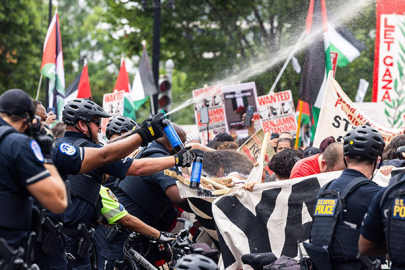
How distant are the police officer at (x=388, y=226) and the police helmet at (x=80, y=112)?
8.79ft

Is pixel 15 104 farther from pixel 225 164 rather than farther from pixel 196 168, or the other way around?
pixel 225 164

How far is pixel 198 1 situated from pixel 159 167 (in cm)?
1899

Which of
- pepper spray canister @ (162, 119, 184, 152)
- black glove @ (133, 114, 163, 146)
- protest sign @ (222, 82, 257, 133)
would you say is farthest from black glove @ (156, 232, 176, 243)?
protest sign @ (222, 82, 257, 133)

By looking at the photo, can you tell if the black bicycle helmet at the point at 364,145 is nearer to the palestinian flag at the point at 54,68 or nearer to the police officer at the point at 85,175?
the police officer at the point at 85,175

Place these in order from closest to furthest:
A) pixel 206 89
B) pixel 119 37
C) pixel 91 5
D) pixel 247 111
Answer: pixel 247 111 → pixel 206 89 → pixel 119 37 → pixel 91 5

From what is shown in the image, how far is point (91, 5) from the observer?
53.2 meters

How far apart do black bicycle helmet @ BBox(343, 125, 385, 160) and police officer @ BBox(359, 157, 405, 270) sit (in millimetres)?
665

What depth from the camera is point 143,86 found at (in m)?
16.5

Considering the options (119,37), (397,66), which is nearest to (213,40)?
(119,37)

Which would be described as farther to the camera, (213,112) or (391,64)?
(213,112)

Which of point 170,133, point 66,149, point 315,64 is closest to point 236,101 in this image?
point 315,64

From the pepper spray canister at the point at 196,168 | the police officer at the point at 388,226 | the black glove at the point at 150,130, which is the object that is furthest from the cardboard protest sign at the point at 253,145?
the police officer at the point at 388,226

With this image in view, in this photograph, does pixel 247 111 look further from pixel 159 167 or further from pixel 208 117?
pixel 159 167

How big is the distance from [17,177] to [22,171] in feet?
0.40
